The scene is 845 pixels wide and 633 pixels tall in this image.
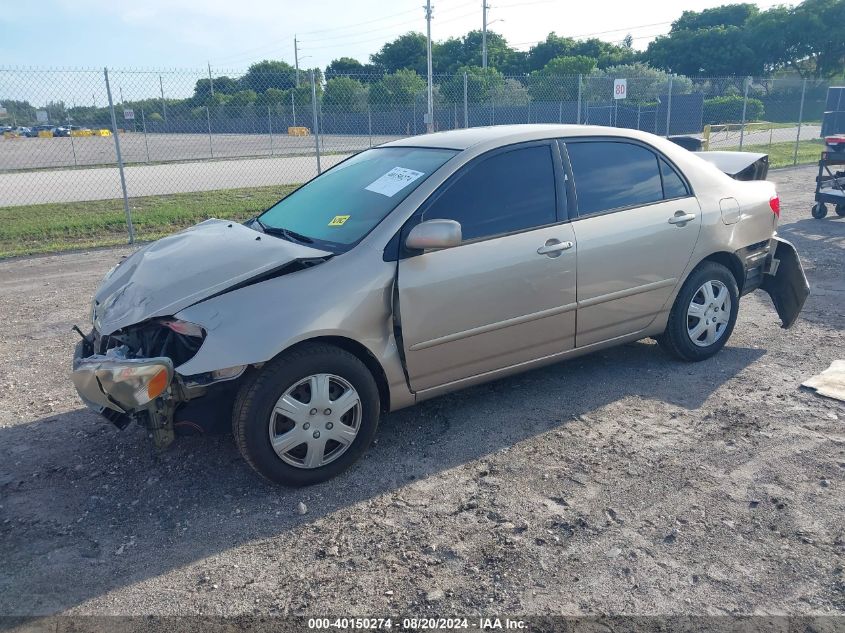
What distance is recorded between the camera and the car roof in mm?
4305

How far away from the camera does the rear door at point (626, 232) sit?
4.46m

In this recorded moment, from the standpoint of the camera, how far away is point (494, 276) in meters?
4.03

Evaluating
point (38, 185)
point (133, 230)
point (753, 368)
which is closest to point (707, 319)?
point (753, 368)

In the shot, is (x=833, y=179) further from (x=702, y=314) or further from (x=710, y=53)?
(x=710, y=53)

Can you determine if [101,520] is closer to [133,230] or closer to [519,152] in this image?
[519,152]

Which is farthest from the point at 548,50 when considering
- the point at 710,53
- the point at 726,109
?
the point at 726,109

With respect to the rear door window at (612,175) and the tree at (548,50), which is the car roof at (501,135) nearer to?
the rear door window at (612,175)

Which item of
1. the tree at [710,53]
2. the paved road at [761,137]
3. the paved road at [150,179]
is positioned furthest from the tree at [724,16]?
the paved road at [150,179]

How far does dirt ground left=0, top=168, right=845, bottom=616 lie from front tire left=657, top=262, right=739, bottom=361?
177 millimetres

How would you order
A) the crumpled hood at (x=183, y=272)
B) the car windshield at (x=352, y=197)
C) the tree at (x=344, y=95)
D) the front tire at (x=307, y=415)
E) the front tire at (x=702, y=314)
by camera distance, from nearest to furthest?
the front tire at (x=307, y=415) → the crumpled hood at (x=183, y=272) → the car windshield at (x=352, y=197) → the front tire at (x=702, y=314) → the tree at (x=344, y=95)

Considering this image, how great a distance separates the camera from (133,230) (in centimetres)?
1054

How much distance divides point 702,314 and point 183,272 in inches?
142

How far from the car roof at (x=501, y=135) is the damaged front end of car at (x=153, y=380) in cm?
198

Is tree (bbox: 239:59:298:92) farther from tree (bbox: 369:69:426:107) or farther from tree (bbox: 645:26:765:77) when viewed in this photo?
tree (bbox: 645:26:765:77)
